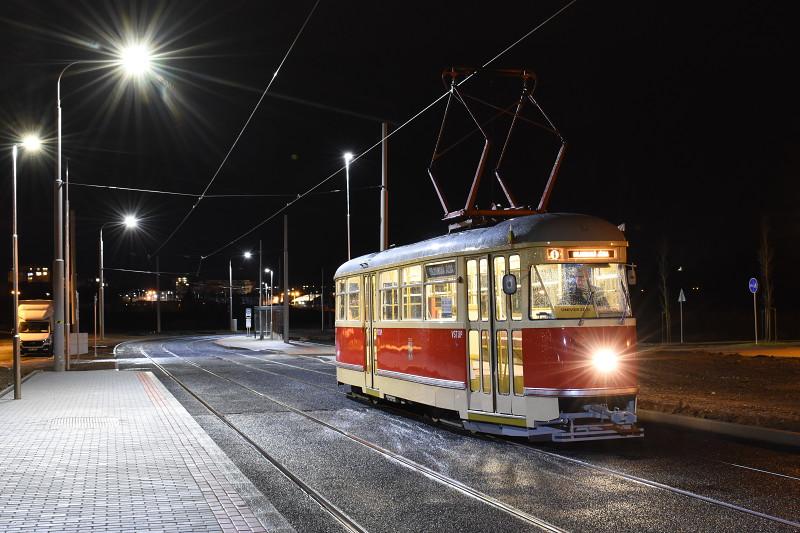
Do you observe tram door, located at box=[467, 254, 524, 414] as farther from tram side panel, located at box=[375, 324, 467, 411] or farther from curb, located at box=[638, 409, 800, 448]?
curb, located at box=[638, 409, 800, 448]

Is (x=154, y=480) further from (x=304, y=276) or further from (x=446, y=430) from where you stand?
(x=304, y=276)

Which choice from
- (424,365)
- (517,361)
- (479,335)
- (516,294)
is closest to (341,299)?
(424,365)

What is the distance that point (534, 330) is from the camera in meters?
11.3

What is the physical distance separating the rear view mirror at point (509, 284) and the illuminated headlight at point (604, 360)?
1459 mm

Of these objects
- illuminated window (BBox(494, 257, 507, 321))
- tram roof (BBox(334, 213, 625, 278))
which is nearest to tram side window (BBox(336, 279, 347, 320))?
tram roof (BBox(334, 213, 625, 278))

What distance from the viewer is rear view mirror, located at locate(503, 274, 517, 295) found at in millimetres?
11094

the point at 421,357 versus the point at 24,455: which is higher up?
the point at 421,357

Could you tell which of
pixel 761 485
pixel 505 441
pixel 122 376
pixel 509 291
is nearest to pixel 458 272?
pixel 509 291

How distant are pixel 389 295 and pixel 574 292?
15.3 ft

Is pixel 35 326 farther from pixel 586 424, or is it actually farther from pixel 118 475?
pixel 586 424

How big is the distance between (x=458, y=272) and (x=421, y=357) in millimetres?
1846

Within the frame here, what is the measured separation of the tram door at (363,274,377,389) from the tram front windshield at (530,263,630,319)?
5.32 meters

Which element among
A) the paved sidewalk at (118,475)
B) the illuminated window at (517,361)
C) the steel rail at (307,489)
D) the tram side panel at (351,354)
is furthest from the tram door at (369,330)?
the illuminated window at (517,361)

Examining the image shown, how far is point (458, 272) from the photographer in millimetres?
12742
